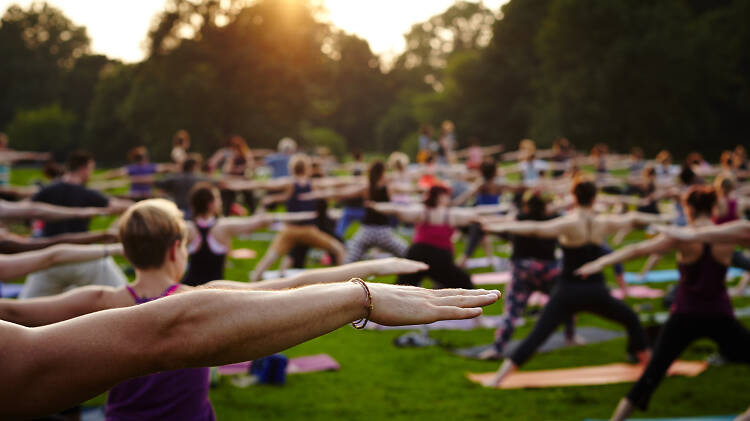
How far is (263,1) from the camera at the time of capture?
38.5 metres

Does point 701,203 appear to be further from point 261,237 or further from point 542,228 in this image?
point 261,237

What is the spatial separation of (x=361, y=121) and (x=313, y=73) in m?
27.0

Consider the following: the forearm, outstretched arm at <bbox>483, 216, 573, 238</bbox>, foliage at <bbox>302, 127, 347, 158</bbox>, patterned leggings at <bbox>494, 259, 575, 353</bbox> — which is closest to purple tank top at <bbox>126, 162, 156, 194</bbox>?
patterned leggings at <bbox>494, 259, 575, 353</bbox>

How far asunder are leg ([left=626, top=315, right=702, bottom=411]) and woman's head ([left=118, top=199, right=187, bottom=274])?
11.1 ft

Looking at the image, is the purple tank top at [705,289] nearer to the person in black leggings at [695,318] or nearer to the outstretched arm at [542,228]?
the person in black leggings at [695,318]

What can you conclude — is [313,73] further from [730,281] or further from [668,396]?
[668,396]

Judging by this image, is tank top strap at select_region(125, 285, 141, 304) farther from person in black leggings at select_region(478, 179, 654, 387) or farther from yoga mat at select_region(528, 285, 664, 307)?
yoga mat at select_region(528, 285, 664, 307)

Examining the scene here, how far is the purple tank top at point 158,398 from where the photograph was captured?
→ 2441mm

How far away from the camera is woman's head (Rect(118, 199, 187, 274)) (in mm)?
2646

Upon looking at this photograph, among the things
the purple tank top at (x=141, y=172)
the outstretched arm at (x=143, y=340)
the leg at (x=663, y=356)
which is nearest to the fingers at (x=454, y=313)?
the outstretched arm at (x=143, y=340)

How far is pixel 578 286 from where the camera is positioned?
5.36 metres

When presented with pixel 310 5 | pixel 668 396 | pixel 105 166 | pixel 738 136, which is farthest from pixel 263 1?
pixel 668 396

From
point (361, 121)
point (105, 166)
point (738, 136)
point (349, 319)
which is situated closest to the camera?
point (349, 319)

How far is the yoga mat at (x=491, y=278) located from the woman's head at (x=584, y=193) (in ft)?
13.4
